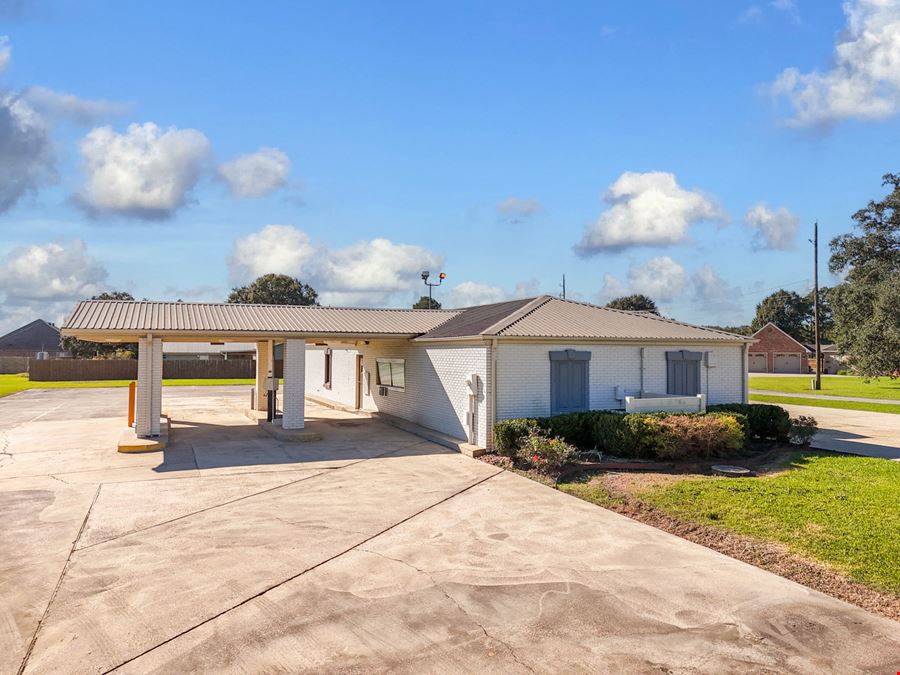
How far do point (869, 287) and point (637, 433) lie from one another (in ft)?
83.8

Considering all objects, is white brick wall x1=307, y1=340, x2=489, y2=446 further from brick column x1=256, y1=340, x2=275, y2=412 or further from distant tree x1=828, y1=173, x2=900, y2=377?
distant tree x1=828, y1=173, x2=900, y2=377

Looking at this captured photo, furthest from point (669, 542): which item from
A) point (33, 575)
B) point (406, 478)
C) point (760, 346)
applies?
point (760, 346)

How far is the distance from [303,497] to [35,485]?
5.32 metres

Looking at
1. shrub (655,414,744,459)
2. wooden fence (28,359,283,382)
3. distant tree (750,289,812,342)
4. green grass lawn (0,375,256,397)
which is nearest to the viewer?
shrub (655,414,744,459)

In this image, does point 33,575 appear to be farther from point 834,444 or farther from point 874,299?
point 874,299

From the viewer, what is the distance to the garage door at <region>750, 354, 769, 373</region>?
2773 inches

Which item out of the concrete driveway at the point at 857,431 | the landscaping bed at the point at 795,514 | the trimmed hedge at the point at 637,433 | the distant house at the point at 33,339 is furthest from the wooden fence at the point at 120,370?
the distant house at the point at 33,339

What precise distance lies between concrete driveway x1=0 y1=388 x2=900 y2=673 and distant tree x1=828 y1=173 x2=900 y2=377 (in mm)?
25849

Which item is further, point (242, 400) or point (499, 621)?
point (242, 400)

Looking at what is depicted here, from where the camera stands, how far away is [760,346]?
7044cm

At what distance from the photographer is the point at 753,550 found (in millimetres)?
7664

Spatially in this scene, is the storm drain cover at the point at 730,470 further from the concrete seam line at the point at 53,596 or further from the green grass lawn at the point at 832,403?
the green grass lawn at the point at 832,403

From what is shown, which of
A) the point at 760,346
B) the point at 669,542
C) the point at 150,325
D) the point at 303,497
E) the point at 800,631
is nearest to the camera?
the point at 800,631

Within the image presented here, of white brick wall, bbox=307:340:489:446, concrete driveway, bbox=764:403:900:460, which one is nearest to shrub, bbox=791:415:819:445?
concrete driveway, bbox=764:403:900:460
